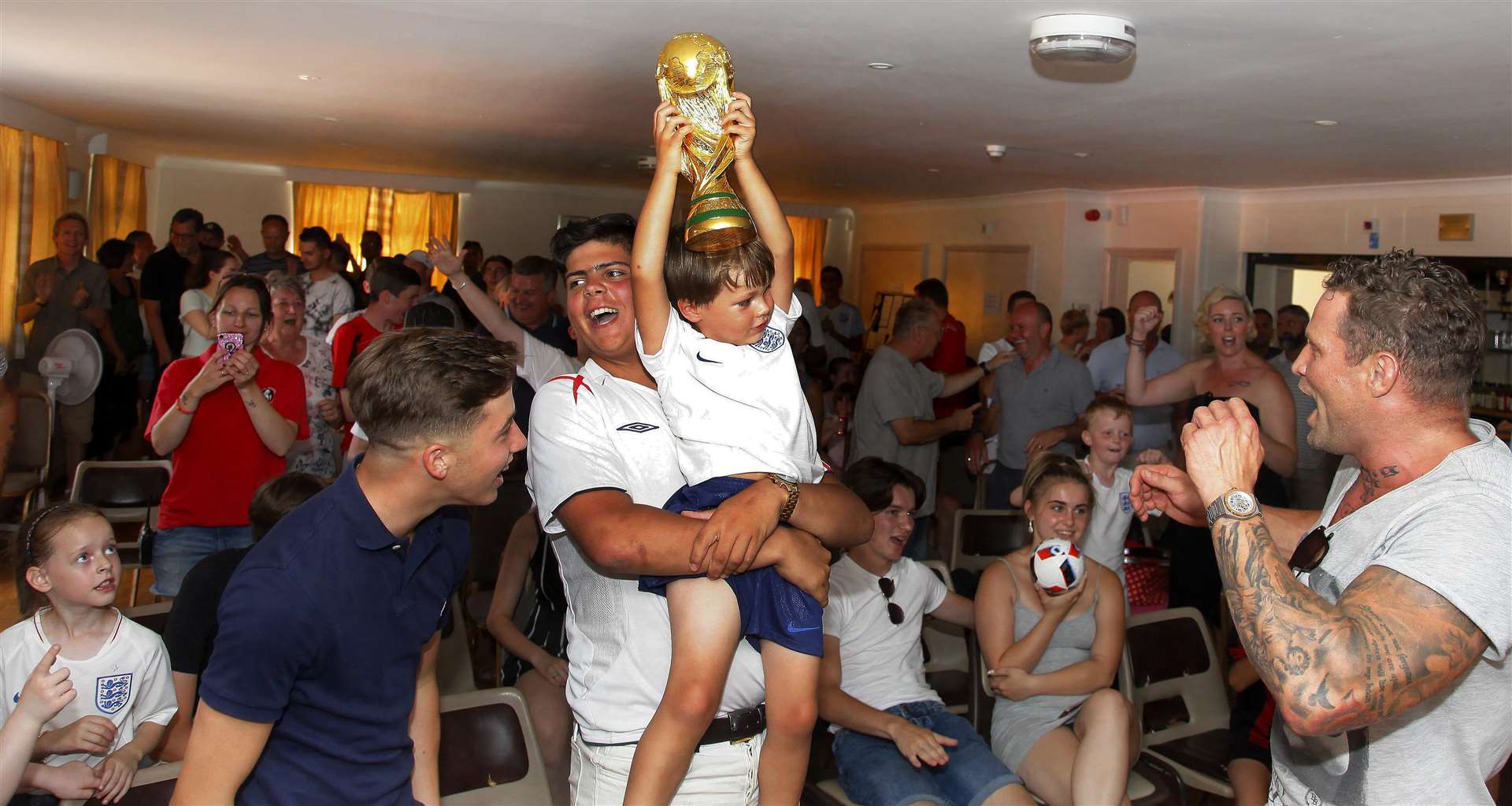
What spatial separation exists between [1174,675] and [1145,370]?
8.70 feet

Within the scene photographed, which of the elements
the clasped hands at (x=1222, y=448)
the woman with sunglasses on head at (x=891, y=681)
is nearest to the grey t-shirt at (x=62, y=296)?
the woman with sunglasses on head at (x=891, y=681)

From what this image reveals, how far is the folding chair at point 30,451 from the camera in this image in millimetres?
5703

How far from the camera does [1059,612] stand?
3.21 metres

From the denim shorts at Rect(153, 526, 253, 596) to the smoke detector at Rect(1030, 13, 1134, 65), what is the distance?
3.29 m

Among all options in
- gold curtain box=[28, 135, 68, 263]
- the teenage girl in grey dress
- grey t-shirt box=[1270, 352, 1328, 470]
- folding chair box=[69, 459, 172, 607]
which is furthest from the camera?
gold curtain box=[28, 135, 68, 263]

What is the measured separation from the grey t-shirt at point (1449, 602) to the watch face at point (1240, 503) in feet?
0.60

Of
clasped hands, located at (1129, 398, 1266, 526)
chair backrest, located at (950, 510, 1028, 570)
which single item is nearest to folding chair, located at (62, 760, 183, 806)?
clasped hands, located at (1129, 398, 1266, 526)

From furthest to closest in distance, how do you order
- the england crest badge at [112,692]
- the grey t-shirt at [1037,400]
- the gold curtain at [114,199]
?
the gold curtain at [114,199] → the grey t-shirt at [1037,400] → the england crest badge at [112,692]

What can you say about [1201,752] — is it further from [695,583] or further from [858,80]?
[858,80]

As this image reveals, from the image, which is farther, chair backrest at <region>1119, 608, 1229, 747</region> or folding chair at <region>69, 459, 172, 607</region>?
folding chair at <region>69, 459, 172, 607</region>

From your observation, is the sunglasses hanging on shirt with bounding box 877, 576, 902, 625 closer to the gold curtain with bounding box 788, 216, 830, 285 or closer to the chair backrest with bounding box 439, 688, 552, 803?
the chair backrest with bounding box 439, 688, 552, 803

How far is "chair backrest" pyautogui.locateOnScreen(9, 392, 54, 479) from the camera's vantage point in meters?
5.73

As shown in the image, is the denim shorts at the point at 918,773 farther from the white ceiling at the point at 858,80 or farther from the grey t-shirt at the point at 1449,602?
the white ceiling at the point at 858,80

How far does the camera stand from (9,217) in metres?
8.37
